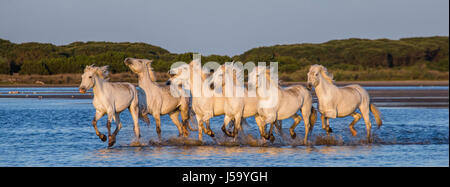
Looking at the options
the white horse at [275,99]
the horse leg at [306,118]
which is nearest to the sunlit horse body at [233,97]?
the white horse at [275,99]

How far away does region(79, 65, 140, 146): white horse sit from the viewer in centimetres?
1369

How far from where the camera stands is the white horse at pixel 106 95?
13.7m

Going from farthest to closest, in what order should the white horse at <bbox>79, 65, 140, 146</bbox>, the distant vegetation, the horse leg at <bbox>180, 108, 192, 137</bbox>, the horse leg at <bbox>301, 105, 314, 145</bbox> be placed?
the distant vegetation, the horse leg at <bbox>180, 108, 192, 137</bbox>, the horse leg at <bbox>301, 105, 314, 145</bbox>, the white horse at <bbox>79, 65, 140, 146</bbox>

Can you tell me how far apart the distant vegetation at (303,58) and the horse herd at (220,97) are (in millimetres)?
39031

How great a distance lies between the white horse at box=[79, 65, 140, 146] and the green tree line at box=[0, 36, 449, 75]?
4195 cm

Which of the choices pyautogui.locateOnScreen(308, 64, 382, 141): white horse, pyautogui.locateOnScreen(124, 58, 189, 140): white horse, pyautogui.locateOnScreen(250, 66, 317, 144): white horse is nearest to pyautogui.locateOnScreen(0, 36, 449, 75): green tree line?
pyautogui.locateOnScreen(124, 58, 189, 140): white horse

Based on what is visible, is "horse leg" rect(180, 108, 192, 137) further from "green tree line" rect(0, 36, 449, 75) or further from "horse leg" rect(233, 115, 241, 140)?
"green tree line" rect(0, 36, 449, 75)

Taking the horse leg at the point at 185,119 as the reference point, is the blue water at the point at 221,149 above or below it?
below

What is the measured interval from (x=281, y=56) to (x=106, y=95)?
67.7 meters

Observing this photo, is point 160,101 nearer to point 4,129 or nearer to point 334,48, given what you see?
point 4,129

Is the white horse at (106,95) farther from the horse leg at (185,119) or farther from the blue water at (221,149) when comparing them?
the horse leg at (185,119)

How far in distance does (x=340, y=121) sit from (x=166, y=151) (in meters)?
10.2

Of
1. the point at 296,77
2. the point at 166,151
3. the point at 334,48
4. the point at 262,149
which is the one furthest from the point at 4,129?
the point at 334,48
